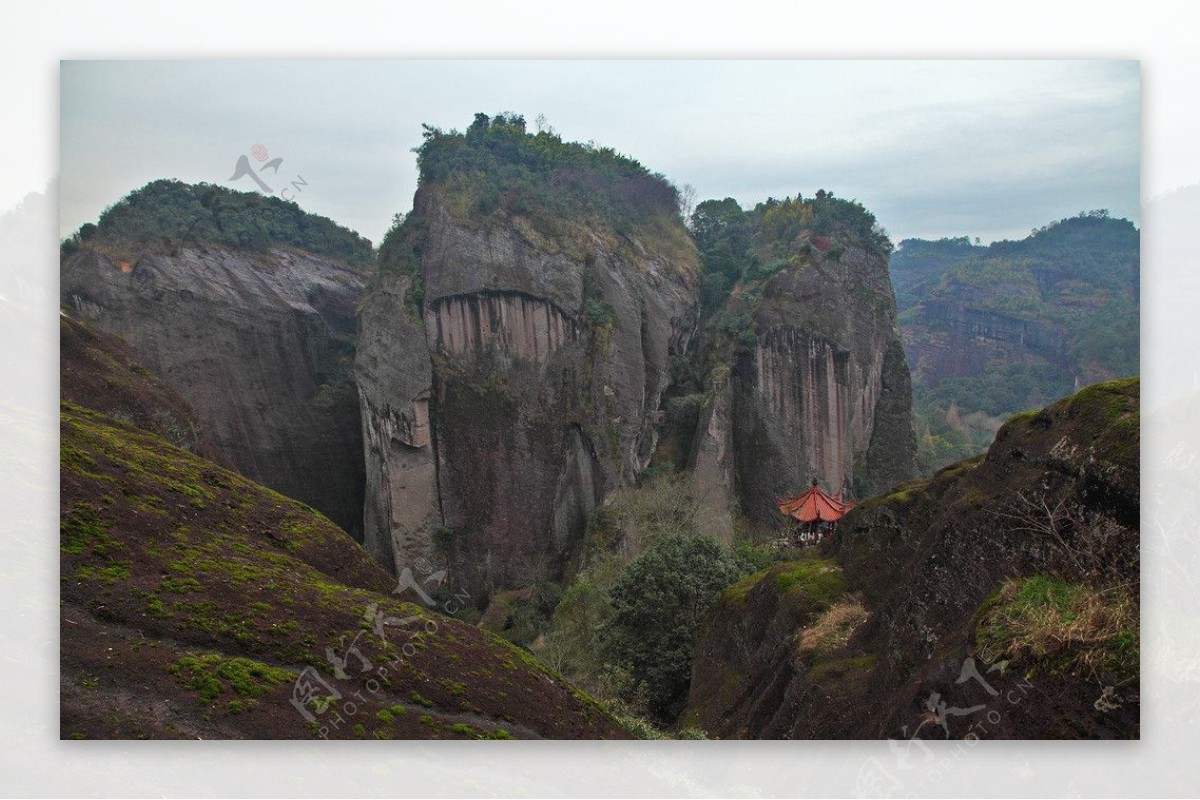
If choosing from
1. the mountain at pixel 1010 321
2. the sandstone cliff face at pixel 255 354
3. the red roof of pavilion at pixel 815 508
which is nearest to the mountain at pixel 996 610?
the mountain at pixel 1010 321

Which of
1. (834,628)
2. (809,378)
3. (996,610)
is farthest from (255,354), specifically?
(996,610)

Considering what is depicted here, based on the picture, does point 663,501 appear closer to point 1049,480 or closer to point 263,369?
point 263,369

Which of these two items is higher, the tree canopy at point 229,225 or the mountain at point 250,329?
the tree canopy at point 229,225

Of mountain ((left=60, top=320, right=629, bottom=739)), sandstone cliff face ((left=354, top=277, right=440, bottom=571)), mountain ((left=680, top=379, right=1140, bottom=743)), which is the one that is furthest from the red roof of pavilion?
sandstone cliff face ((left=354, top=277, right=440, bottom=571))

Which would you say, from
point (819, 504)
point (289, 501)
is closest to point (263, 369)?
point (819, 504)

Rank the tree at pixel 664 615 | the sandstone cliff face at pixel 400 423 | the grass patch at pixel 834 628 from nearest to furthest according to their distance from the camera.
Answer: the grass patch at pixel 834 628
the tree at pixel 664 615
the sandstone cliff face at pixel 400 423
